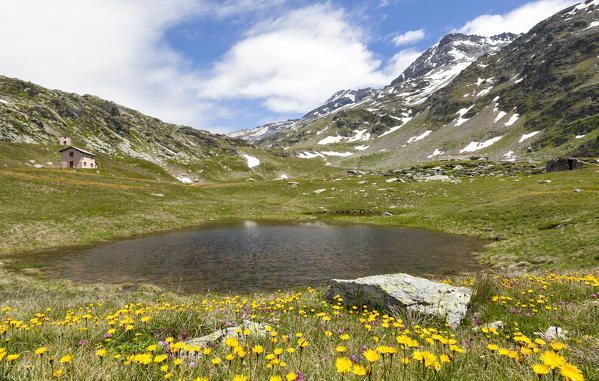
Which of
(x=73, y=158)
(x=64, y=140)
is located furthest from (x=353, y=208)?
(x=64, y=140)

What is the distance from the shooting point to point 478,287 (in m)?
9.09

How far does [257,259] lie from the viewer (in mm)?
24781

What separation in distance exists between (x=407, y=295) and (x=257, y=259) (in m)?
18.2

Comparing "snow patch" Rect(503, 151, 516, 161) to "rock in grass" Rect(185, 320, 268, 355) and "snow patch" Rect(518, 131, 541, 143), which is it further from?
"rock in grass" Rect(185, 320, 268, 355)

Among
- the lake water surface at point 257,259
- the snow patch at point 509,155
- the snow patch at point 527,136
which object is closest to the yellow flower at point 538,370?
the lake water surface at point 257,259

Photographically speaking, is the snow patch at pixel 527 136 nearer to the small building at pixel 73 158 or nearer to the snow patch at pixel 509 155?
the snow patch at pixel 509 155

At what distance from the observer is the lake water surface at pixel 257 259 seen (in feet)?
62.9

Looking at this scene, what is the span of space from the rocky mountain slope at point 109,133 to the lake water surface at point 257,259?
83.4 metres

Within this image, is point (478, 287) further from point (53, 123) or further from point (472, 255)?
point (53, 123)

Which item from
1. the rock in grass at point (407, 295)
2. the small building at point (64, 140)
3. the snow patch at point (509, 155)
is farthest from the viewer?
the snow patch at point (509, 155)

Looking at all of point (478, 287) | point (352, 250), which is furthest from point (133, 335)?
point (352, 250)

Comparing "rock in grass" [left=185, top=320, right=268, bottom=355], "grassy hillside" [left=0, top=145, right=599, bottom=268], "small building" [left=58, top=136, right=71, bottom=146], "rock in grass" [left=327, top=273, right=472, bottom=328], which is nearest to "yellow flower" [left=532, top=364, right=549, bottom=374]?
"rock in grass" [left=185, top=320, right=268, bottom=355]

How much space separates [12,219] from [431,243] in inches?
1852

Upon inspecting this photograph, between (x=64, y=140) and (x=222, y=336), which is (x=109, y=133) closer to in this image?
(x=64, y=140)
